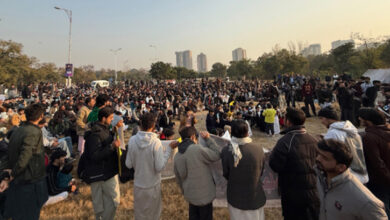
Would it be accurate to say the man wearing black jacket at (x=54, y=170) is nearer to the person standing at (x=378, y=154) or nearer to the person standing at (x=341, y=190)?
the person standing at (x=341, y=190)

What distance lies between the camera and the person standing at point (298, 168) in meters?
2.36

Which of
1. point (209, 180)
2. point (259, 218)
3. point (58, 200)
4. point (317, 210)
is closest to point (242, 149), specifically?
point (209, 180)

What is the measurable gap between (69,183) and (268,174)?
12.3 ft

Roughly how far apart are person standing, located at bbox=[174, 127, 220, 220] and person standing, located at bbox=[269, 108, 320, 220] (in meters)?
0.79

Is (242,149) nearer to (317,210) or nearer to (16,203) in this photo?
(317,210)

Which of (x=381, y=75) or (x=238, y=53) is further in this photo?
(x=238, y=53)

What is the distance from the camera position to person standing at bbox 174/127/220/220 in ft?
8.35

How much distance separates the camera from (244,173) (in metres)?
2.37

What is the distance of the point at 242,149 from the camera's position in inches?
94.0

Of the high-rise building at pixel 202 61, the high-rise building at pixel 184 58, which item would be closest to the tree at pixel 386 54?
the high-rise building at pixel 184 58

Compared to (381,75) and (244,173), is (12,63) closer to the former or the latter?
(244,173)

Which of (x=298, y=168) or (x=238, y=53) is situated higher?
(x=238, y=53)

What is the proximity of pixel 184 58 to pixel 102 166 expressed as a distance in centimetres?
17079

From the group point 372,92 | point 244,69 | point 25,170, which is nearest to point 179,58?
point 244,69
